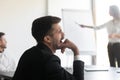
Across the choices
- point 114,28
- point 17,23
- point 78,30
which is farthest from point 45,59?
point 17,23

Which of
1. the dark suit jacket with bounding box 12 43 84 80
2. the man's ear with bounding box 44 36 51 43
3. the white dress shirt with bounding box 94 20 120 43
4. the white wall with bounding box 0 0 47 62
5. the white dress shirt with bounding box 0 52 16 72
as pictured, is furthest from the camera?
the white wall with bounding box 0 0 47 62

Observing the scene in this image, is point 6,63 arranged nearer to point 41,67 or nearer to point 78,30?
point 78,30

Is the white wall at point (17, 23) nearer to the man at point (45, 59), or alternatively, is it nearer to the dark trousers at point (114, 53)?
the dark trousers at point (114, 53)

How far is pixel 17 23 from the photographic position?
5.52m

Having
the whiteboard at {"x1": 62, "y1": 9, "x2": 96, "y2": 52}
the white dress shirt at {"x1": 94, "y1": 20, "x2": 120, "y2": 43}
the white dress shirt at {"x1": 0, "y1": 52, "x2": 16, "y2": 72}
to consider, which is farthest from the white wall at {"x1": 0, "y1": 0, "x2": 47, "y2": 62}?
the white dress shirt at {"x1": 94, "y1": 20, "x2": 120, "y2": 43}

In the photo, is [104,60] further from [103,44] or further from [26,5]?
[26,5]

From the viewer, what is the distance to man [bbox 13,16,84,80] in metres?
1.45

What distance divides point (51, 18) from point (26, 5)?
414cm

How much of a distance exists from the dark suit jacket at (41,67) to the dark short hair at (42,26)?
0.20 feet

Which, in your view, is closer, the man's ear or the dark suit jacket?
the dark suit jacket

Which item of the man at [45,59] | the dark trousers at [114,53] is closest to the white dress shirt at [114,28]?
the dark trousers at [114,53]

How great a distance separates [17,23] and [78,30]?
1.38 metres

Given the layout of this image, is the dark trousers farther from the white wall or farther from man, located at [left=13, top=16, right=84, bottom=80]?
man, located at [left=13, top=16, right=84, bottom=80]

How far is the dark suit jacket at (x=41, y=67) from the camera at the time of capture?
4.73 ft
